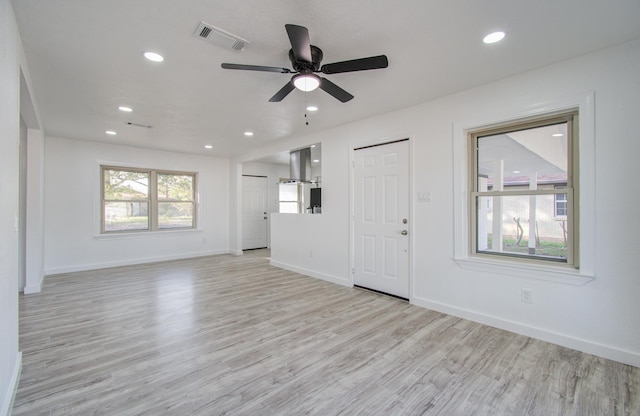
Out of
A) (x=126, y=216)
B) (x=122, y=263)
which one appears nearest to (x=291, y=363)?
(x=122, y=263)

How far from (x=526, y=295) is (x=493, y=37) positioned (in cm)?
236

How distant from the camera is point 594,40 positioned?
2309 millimetres

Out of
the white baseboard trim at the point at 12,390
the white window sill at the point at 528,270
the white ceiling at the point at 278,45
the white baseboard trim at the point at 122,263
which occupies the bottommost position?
the white baseboard trim at the point at 12,390

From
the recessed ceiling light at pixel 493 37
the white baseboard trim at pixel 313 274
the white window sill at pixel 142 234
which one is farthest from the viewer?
the white window sill at pixel 142 234

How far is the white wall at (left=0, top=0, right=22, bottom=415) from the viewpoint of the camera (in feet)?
5.53

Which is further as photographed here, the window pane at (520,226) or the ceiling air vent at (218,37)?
the window pane at (520,226)

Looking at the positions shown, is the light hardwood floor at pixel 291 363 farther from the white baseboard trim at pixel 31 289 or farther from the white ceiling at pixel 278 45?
the white ceiling at pixel 278 45

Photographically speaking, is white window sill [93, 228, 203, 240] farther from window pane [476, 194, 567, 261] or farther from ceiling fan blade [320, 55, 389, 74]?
window pane [476, 194, 567, 261]

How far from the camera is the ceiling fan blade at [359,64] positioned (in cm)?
210

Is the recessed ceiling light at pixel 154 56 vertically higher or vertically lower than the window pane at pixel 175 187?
higher

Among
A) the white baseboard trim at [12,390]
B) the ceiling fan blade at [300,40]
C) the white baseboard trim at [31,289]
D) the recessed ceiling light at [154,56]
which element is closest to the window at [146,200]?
the white baseboard trim at [31,289]

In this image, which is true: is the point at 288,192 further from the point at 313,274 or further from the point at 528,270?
the point at 528,270

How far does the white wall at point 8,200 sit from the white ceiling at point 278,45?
327 millimetres

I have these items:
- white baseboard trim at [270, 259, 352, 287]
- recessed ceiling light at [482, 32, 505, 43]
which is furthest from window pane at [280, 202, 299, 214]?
recessed ceiling light at [482, 32, 505, 43]
